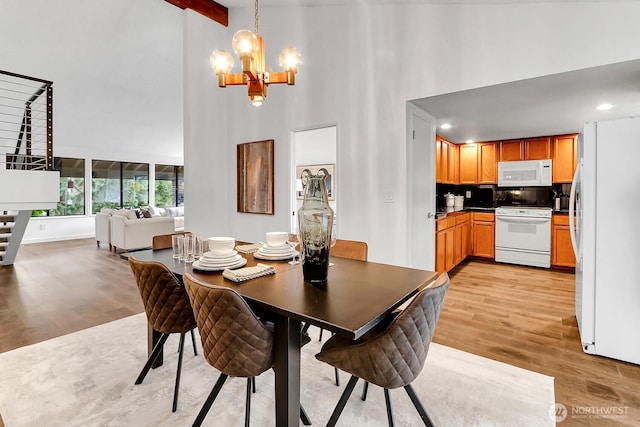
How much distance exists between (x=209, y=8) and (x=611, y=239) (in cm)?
510

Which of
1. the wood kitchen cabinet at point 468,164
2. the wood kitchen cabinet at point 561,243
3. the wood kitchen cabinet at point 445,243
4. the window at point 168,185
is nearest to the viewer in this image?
the wood kitchen cabinet at point 445,243

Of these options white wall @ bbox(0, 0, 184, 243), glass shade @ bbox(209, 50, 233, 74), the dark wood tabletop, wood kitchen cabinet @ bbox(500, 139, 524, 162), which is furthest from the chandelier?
wood kitchen cabinet @ bbox(500, 139, 524, 162)

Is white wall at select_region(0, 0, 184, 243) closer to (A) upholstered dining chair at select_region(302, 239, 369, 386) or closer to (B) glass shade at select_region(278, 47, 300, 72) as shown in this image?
(B) glass shade at select_region(278, 47, 300, 72)

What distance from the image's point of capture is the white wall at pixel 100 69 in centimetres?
448

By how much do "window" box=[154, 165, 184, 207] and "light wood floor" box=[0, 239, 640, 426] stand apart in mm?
4776

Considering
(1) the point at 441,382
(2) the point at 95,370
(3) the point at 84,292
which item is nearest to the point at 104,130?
(3) the point at 84,292

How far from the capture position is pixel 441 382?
1987 millimetres

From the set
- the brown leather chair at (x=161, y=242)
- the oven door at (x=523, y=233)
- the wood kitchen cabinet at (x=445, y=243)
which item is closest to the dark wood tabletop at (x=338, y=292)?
the brown leather chair at (x=161, y=242)

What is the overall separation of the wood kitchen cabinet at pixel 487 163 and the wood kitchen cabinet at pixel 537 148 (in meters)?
0.44

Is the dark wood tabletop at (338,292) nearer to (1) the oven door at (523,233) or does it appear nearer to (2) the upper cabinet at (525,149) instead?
(1) the oven door at (523,233)

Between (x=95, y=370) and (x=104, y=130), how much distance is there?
721cm

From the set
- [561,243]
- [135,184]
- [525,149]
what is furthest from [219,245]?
[135,184]

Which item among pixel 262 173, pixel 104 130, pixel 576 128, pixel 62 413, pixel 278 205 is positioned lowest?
pixel 62 413

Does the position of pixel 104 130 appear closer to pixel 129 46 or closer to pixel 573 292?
pixel 129 46
